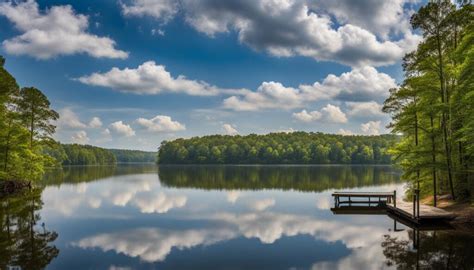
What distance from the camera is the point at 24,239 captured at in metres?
21.6

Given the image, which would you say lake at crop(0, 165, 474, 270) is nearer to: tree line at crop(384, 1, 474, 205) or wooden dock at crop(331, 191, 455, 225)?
wooden dock at crop(331, 191, 455, 225)

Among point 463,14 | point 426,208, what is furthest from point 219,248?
point 463,14

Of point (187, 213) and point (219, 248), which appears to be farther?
point (187, 213)

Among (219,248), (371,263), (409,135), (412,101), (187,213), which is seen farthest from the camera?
(409,135)

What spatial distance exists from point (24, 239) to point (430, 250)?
22446 mm

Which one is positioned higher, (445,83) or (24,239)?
(445,83)

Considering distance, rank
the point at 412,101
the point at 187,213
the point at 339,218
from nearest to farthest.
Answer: the point at 339,218, the point at 187,213, the point at 412,101

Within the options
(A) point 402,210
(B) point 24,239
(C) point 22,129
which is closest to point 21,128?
(C) point 22,129

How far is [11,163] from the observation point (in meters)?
45.0

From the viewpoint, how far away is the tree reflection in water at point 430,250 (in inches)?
679

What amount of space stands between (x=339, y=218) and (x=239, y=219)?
8.39 metres

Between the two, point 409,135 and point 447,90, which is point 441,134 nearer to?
point 447,90

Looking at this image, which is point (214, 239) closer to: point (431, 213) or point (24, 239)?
point (24, 239)

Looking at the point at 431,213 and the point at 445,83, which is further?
the point at 445,83
